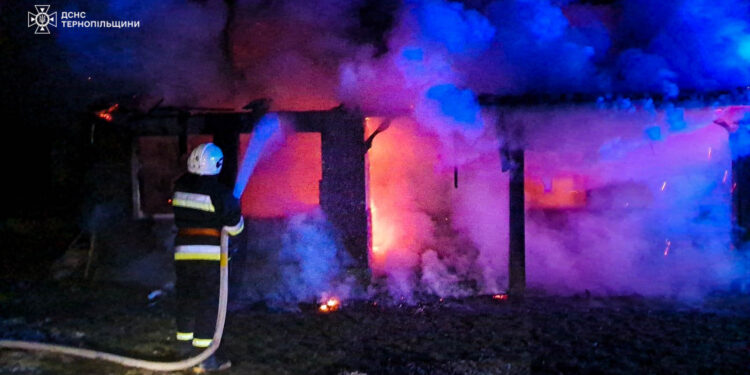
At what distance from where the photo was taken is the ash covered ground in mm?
5605

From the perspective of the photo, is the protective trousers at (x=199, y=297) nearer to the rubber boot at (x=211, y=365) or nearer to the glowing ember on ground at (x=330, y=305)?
the rubber boot at (x=211, y=365)

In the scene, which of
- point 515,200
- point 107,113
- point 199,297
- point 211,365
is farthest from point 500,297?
point 107,113

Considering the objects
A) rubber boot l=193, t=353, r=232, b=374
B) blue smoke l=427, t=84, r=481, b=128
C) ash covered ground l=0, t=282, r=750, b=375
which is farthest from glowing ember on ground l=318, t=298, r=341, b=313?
blue smoke l=427, t=84, r=481, b=128

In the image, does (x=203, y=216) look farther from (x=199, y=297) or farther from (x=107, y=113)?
(x=107, y=113)

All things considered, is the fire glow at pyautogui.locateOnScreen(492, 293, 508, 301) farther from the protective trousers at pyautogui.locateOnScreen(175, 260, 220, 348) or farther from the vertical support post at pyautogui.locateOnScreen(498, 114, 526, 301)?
the protective trousers at pyautogui.locateOnScreen(175, 260, 220, 348)

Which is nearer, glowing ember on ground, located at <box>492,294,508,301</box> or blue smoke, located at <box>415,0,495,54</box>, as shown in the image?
glowing ember on ground, located at <box>492,294,508,301</box>

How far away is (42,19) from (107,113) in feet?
8.80

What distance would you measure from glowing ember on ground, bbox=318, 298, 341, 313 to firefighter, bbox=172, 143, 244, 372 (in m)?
2.40

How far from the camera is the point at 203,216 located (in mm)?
5465

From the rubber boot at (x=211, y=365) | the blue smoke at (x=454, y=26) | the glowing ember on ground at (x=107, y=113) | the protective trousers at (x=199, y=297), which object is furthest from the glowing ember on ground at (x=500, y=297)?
the glowing ember on ground at (x=107, y=113)

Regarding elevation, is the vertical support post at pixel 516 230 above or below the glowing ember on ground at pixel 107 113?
below

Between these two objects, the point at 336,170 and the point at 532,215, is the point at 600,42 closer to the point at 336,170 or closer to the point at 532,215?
the point at 532,215

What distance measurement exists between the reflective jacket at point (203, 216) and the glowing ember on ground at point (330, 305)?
106 inches

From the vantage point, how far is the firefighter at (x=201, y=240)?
546 centimetres
